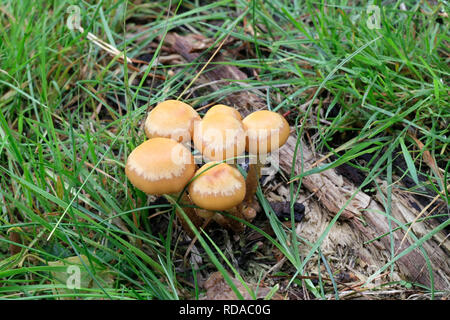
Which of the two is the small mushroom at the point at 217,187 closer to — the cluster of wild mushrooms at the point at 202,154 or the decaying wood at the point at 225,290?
the cluster of wild mushrooms at the point at 202,154

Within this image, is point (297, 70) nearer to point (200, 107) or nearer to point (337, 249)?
point (200, 107)

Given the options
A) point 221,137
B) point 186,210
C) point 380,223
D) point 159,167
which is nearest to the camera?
point 159,167

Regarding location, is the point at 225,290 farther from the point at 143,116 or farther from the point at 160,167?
the point at 143,116

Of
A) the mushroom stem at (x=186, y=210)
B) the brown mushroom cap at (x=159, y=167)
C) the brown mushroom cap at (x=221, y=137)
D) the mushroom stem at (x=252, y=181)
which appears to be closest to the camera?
the brown mushroom cap at (x=159, y=167)

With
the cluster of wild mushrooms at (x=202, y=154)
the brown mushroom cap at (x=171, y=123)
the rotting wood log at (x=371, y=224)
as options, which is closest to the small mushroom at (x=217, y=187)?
the cluster of wild mushrooms at (x=202, y=154)

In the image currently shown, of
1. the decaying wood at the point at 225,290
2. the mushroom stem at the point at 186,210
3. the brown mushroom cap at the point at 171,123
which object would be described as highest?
the brown mushroom cap at the point at 171,123

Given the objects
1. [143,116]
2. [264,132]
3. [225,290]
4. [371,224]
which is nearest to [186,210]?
[225,290]
